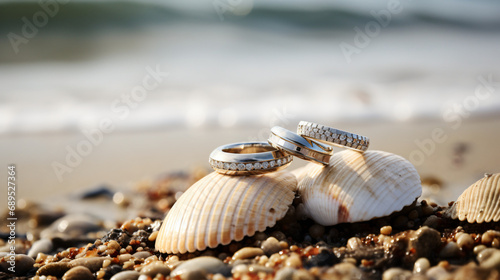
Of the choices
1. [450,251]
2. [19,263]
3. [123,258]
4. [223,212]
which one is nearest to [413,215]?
[450,251]

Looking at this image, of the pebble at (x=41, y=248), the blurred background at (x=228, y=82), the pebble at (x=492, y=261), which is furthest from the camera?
the blurred background at (x=228, y=82)

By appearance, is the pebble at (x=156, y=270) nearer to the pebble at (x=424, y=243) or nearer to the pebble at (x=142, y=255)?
the pebble at (x=142, y=255)

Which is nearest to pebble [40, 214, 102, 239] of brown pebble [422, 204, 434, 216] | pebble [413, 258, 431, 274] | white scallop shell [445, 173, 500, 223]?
brown pebble [422, 204, 434, 216]

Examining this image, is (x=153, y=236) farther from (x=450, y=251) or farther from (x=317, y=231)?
(x=450, y=251)

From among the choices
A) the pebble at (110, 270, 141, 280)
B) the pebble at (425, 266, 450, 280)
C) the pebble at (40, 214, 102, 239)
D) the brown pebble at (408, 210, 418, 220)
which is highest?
the pebble at (40, 214, 102, 239)

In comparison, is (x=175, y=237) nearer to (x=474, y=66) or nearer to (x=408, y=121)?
(x=408, y=121)

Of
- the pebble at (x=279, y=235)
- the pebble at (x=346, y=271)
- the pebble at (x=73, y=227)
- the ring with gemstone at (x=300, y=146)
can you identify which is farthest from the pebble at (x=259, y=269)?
the pebble at (x=73, y=227)

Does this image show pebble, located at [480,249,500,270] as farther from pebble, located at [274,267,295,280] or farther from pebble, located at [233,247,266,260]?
pebble, located at [233,247,266,260]
